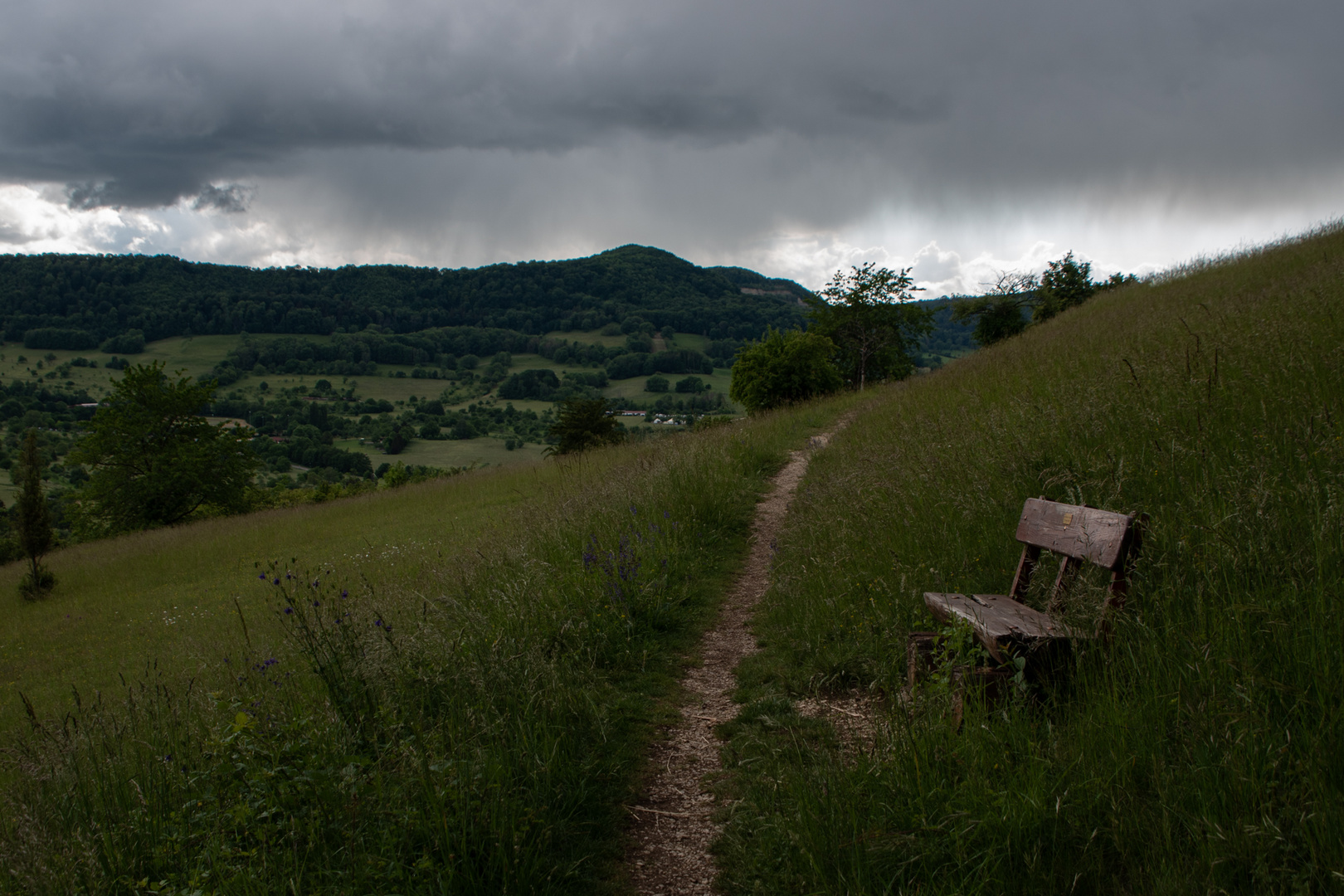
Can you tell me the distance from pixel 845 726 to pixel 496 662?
2.02 metres

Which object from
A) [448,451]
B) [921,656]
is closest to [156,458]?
[921,656]

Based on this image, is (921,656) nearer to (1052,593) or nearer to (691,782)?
(1052,593)

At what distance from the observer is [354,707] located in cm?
354

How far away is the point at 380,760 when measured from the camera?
2.97 meters

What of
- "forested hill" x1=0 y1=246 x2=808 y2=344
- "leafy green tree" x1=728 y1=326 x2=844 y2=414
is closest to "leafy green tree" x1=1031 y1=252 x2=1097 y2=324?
"leafy green tree" x1=728 y1=326 x2=844 y2=414

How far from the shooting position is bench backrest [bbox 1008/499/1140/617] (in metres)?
2.96

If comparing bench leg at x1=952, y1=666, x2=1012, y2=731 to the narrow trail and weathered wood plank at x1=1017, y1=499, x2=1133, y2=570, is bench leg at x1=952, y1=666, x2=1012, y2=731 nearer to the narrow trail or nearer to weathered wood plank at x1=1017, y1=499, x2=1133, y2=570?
weathered wood plank at x1=1017, y1=499, x2=1133, y2=570

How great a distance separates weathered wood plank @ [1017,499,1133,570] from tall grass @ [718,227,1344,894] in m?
0.21

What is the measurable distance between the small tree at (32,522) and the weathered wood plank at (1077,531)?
70.0 feet

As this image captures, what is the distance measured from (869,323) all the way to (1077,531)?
35.6m

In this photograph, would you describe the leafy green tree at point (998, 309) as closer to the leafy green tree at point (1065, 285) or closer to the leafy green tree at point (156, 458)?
the leafy green tree at point (1065, 285)

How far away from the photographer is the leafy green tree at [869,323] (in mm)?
36625

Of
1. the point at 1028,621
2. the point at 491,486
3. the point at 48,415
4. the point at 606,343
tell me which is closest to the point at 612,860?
the point at 1028,621

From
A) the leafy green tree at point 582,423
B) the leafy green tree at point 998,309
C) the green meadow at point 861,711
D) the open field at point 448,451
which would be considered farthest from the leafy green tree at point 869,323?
the open field at point 448,451
